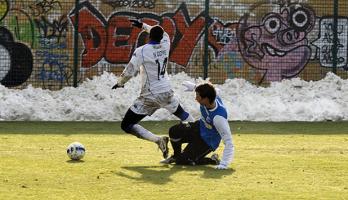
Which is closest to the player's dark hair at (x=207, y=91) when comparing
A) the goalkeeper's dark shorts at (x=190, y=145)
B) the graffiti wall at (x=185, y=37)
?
the goalkeeper's dark shorts at (x=190, y=145)

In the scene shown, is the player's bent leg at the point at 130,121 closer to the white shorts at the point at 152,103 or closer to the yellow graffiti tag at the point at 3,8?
the white shorts at the point at 152,103

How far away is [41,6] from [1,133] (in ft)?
26.2

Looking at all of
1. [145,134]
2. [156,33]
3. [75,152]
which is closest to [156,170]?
[145,134]

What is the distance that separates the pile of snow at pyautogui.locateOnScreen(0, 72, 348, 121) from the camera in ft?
69.3

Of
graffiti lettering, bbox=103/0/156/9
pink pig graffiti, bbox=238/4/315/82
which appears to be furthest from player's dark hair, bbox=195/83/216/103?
graffiti lettering, bbox=103/0/156/9

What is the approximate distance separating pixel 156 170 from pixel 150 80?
2020mm

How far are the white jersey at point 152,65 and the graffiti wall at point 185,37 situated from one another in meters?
10.6

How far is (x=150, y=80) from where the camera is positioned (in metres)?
13.4

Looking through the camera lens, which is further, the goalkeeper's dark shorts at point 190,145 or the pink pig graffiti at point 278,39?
the pink pig graffiti at point 278,39

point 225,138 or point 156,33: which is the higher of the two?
point 156,33

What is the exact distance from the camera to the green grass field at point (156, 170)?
9867mm

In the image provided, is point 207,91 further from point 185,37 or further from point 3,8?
A: point 3,8

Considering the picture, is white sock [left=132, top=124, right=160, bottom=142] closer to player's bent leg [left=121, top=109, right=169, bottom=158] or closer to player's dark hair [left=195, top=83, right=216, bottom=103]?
player's bent leg [left=121, top=109, right=169, bottom=158]

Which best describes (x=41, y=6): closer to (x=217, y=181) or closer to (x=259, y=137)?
(x=259, y=137)
